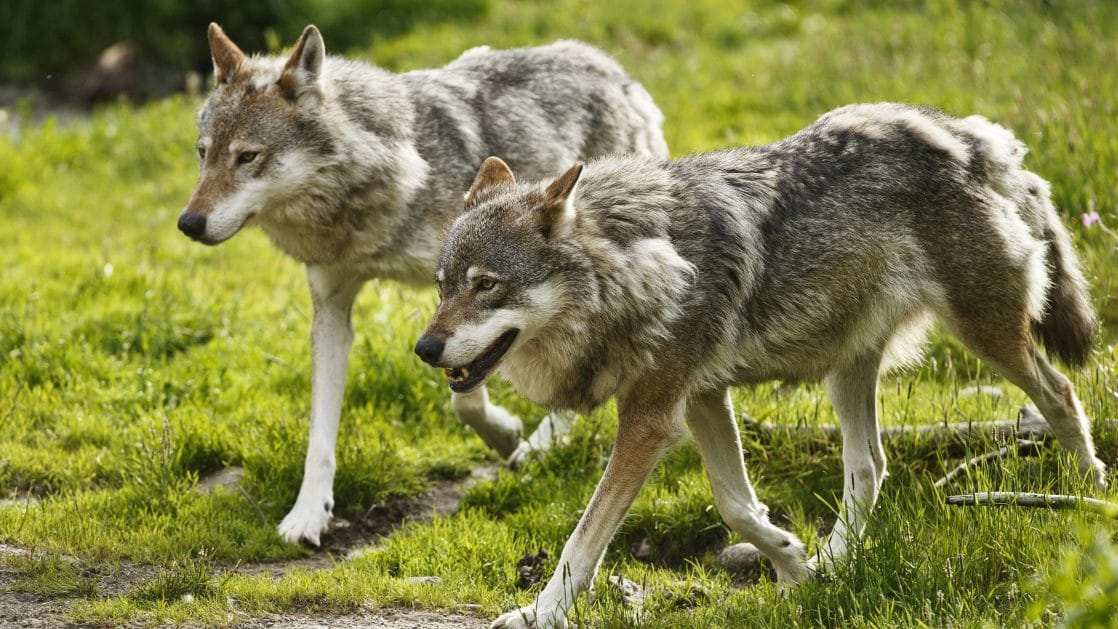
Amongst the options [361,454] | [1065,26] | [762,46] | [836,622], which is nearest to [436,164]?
[361,454]

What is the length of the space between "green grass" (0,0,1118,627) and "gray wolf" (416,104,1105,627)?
390 millimetres

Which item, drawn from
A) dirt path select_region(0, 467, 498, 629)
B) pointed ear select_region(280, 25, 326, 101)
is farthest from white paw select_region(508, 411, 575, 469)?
pointed ear select_region(280, 25, 326, 101)

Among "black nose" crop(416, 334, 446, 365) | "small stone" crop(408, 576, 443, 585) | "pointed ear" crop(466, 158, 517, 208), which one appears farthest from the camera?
"small stone" crop(408, 576, 443, 585)

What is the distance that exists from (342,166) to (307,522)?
5.53ft

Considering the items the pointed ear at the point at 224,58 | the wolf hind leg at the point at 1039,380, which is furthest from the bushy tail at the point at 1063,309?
the pointed ear at the point at 224,58

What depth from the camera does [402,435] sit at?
6.67m

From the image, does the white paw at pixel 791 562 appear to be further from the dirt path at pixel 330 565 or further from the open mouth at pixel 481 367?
the open mouth at pixel 481 367

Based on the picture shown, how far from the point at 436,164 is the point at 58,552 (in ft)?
8.26

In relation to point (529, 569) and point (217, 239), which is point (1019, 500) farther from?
point (217, 239)

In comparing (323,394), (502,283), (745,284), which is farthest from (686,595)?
(323,394)

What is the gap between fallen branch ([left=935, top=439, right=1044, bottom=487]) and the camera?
491 cm

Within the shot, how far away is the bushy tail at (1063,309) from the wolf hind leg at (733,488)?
1381 mm

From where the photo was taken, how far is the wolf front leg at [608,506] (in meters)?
4.43

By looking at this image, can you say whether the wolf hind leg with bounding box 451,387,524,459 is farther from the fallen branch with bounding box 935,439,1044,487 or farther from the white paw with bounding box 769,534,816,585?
the fallen branch with bounding box 935,439,1044,487
